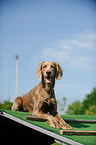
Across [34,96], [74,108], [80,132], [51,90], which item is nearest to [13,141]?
[34,96]

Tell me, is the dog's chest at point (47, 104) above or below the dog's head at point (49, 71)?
below

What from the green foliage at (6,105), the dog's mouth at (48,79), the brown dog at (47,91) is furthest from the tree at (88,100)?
the dog's mouth at (48,79)

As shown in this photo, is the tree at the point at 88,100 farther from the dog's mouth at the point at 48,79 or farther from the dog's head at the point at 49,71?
the dog's mouth at the point at 48,79

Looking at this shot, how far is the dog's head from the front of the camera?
573 cm

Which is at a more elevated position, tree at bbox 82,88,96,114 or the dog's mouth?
tree at bbox 82,88,96,114

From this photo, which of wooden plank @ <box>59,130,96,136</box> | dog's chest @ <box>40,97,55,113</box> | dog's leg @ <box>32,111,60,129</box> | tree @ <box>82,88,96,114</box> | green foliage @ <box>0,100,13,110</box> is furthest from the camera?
tree @ <box>82,88,96,114</box>

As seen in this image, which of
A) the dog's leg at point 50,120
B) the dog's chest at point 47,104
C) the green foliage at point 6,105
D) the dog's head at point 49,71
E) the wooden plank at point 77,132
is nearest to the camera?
the wooden plank at point 77,132

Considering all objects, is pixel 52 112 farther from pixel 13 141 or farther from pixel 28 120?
pixel 13 141

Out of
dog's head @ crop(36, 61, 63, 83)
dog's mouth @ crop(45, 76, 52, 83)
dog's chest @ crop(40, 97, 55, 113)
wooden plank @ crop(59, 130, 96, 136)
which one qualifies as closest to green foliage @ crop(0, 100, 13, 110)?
dog's chest @ crop(40, 97, 55, 113)

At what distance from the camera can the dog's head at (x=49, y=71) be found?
573 centimetres

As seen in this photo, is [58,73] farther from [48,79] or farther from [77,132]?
[77,132]

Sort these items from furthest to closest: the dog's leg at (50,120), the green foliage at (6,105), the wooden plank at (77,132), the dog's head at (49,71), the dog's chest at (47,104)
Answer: the green foliage at (6,105)
the dog's chest at (47,104)
the dog's head at (49,71)
the dog's leg at (50,120)
the wooden plank at (77,132)

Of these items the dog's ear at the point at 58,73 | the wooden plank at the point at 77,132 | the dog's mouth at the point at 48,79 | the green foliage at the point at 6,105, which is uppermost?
the dog's ear at the point at 58,73

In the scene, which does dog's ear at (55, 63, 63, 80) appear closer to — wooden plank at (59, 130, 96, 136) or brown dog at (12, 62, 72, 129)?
brown dog at (12, 62, 72, 129)
